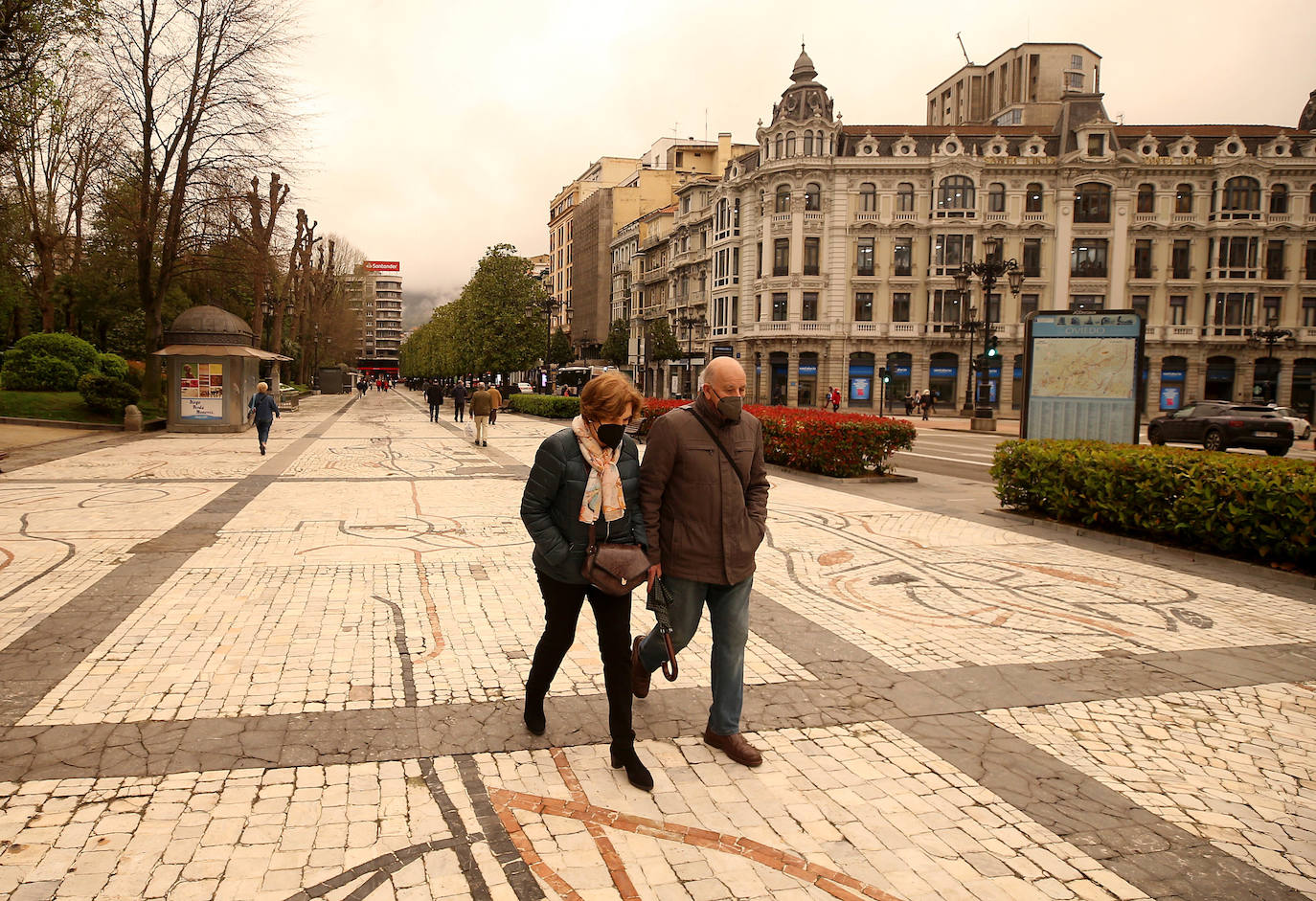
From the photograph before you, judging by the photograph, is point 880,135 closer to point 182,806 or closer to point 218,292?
point 218,292

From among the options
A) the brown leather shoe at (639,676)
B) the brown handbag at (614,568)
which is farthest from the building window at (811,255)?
the brown handbag at (614,568)

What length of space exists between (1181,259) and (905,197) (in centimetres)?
1675

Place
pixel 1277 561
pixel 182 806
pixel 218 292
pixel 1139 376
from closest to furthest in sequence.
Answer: pixel 182 806
pixel 1277 561
pixel 1139 376
pixel 218 292

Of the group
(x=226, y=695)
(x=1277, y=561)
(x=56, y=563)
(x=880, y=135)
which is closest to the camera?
(x=226, y=695)

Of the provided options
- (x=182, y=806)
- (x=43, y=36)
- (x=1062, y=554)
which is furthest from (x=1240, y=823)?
(x=43, y=36)

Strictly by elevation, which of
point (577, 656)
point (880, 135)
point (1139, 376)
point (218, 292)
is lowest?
point (577, 656)

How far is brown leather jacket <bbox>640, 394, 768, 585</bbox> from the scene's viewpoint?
3775 millimetres

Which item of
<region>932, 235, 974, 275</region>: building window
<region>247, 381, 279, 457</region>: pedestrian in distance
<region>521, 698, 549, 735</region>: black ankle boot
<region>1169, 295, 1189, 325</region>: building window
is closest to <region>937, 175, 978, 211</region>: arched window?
<region>932, 235, 974, 275</region>: building window

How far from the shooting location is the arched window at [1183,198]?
50688mm

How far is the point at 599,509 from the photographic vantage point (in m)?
3.68

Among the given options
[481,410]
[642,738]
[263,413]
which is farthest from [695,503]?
[481,410]

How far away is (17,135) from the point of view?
51.4 feet

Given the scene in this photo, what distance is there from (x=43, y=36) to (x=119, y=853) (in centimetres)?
1570

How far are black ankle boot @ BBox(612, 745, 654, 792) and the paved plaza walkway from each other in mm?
95
